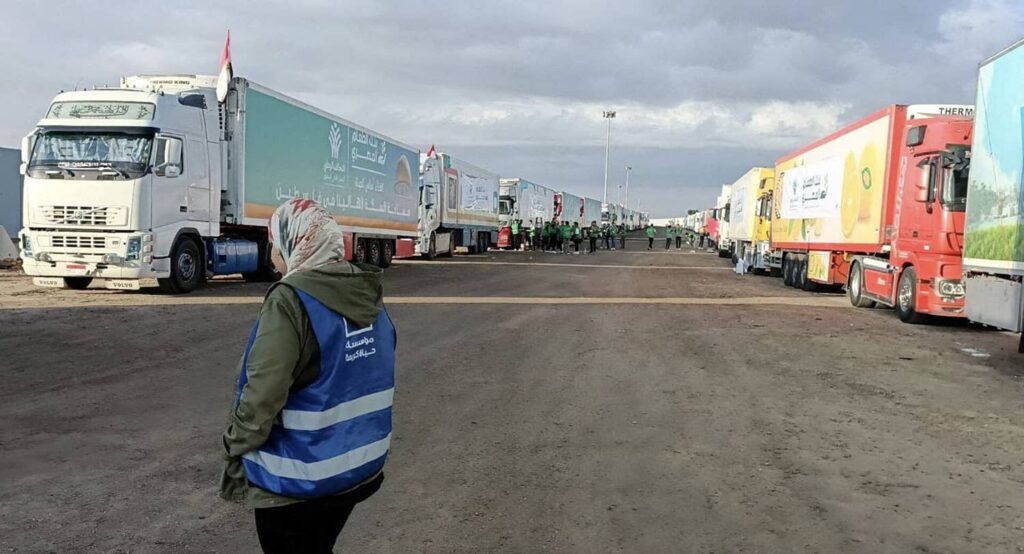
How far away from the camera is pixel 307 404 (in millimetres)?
2484

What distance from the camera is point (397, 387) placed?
25.4ft

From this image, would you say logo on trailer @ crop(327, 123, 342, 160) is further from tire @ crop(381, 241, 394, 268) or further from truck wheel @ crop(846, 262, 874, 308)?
truck wheel @ crop(846, 262, 874, 308)

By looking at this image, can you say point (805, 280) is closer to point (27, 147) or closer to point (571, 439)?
point (571, 439)

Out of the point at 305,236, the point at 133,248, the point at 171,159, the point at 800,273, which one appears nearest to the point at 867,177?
the point at 800,273

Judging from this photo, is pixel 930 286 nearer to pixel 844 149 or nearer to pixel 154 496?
pixel 844 149

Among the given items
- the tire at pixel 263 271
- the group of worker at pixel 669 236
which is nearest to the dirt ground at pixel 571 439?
the tire at pixel 263 271

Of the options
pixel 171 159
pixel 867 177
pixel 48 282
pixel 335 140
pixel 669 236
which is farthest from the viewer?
pixel 669 236

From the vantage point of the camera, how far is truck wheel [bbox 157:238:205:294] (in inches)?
584

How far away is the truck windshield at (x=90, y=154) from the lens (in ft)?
44.7

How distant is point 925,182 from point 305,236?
13211 millimetres

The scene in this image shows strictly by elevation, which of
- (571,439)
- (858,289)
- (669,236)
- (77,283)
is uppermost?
(669,236)

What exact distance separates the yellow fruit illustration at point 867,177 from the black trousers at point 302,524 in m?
Result: 15.5

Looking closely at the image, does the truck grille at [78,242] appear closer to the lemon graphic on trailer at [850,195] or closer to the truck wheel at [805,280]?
the lemon graphic on trailer at [850,195]

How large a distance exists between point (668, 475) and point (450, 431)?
1.86m
